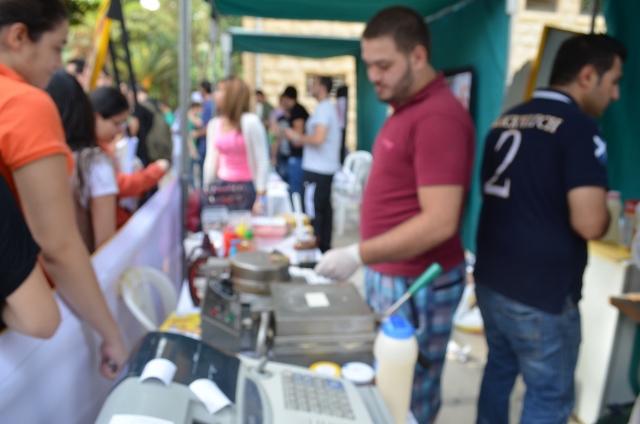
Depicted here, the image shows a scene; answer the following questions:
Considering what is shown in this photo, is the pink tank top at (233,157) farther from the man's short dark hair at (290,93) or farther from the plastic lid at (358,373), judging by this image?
the plastic lid at (358,373)

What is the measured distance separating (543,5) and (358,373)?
1240 cm

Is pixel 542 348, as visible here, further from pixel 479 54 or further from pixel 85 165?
pixel 479 54

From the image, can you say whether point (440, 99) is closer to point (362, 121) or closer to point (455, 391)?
point (455, 391)

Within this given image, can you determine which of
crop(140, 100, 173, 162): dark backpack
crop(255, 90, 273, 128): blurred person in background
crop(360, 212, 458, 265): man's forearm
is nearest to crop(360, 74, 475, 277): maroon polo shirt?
crop(360, 212, 458, 265): man's forearm

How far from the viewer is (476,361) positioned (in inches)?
117

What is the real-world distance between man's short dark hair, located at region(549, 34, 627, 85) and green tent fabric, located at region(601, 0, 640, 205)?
98 centimetres

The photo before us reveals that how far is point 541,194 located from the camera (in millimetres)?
1624

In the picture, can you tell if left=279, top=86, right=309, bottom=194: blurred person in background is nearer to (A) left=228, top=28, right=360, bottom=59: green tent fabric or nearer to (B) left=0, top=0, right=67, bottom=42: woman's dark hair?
(A) left=228, top=28, right=360, bottom=59: green tent fabric

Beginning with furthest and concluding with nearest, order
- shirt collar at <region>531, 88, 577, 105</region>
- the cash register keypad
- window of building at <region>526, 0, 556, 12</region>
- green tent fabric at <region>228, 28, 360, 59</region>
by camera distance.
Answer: window of building at <region>526, 0, 556, 12</region>, green tent fabric at <region>228, 28, 360, 59</region>, shirt collar at <region>531, 88, 577, 105</region>, the cash register keypad

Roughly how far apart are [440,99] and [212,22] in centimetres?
436

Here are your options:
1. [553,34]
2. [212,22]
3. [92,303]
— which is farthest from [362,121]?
[92,303]

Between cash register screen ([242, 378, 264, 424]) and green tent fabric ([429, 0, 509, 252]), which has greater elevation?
green tent fabric ([429, 0, 509, 252])

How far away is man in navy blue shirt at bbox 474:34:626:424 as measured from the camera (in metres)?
1.56

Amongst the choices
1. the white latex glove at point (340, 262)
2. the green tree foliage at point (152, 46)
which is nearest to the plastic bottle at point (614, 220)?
the white latex glove at point (340, 262)
